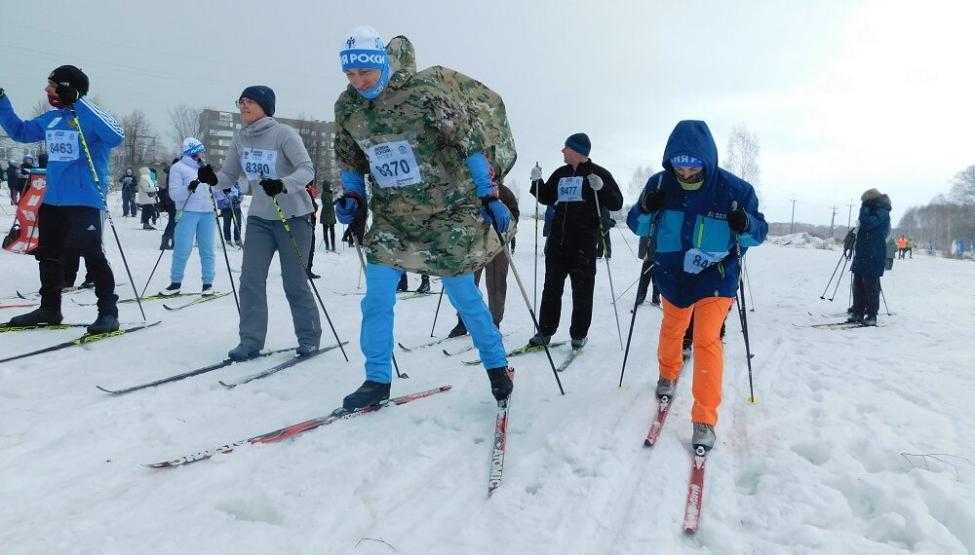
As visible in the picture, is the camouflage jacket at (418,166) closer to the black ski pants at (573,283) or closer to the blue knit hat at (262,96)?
the blue knit hat at (262,96)

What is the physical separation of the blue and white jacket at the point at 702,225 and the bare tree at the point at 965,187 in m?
100

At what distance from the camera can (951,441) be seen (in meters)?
3.11

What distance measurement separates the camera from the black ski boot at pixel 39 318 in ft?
16.1

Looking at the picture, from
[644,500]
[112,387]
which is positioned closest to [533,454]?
[644,500]

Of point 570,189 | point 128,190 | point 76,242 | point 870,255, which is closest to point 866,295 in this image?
point 870,255

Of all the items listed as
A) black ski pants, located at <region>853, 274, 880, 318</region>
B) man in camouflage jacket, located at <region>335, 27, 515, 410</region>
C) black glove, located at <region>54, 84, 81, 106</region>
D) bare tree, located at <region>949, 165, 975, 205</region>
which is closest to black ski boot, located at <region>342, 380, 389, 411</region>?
man in camouflage jacket, located at <region>335, 27, 515, 410</region>

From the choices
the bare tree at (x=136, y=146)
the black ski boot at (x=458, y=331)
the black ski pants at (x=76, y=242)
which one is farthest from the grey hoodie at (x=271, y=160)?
the bare tree at (x=136, y=146)

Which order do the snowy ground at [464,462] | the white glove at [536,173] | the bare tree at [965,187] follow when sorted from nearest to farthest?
the snowy ground at [464,462] < the white glove at [536,173] < the bare tree at [965,187]

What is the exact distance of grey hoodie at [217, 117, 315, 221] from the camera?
452cm

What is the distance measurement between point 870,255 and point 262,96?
876cm

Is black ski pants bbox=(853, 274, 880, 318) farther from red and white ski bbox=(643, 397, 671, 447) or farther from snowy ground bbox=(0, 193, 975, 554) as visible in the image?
red and white ski bbox=(643, 397, 671, 447)

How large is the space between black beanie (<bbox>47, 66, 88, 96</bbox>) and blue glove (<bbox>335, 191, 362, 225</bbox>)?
10.4 ft

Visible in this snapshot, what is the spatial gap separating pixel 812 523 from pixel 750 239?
1656mm

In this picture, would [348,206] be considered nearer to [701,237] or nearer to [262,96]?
[262,96]
